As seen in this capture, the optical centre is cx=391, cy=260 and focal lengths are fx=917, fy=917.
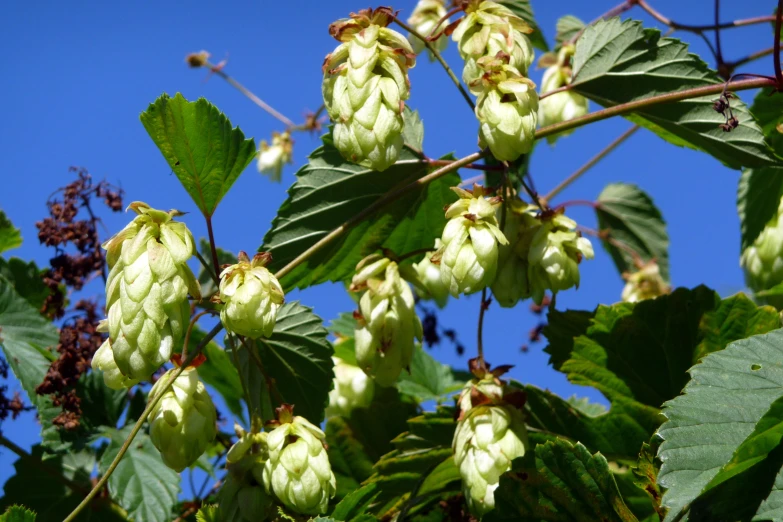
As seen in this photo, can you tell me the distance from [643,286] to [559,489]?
1737 millimetres

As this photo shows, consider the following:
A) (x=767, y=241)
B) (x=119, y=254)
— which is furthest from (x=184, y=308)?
(x=767, y=241)

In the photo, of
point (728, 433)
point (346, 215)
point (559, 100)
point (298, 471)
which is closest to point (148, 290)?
point (298, 471)

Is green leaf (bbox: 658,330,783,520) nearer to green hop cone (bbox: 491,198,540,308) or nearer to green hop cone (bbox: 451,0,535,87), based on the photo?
green hop cone (bbox: 491,198,540,308)

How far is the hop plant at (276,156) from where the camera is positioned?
15.4ft

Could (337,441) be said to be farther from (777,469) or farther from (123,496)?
(777,469)

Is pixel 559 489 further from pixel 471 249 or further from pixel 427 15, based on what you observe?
pixel 427 15

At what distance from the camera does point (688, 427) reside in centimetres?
136

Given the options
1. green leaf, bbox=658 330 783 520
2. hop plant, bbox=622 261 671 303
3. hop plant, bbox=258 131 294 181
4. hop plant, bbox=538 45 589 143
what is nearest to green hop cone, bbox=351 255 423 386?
green leaf, bbox=658 330 783 520

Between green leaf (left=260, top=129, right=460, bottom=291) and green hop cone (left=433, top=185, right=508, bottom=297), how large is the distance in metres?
0.30

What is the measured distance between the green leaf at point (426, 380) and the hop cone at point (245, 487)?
3.43 feet

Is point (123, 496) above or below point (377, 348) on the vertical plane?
below

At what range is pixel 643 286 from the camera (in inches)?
124

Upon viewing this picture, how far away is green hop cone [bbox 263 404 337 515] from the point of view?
1571 mm

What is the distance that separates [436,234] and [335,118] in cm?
51
